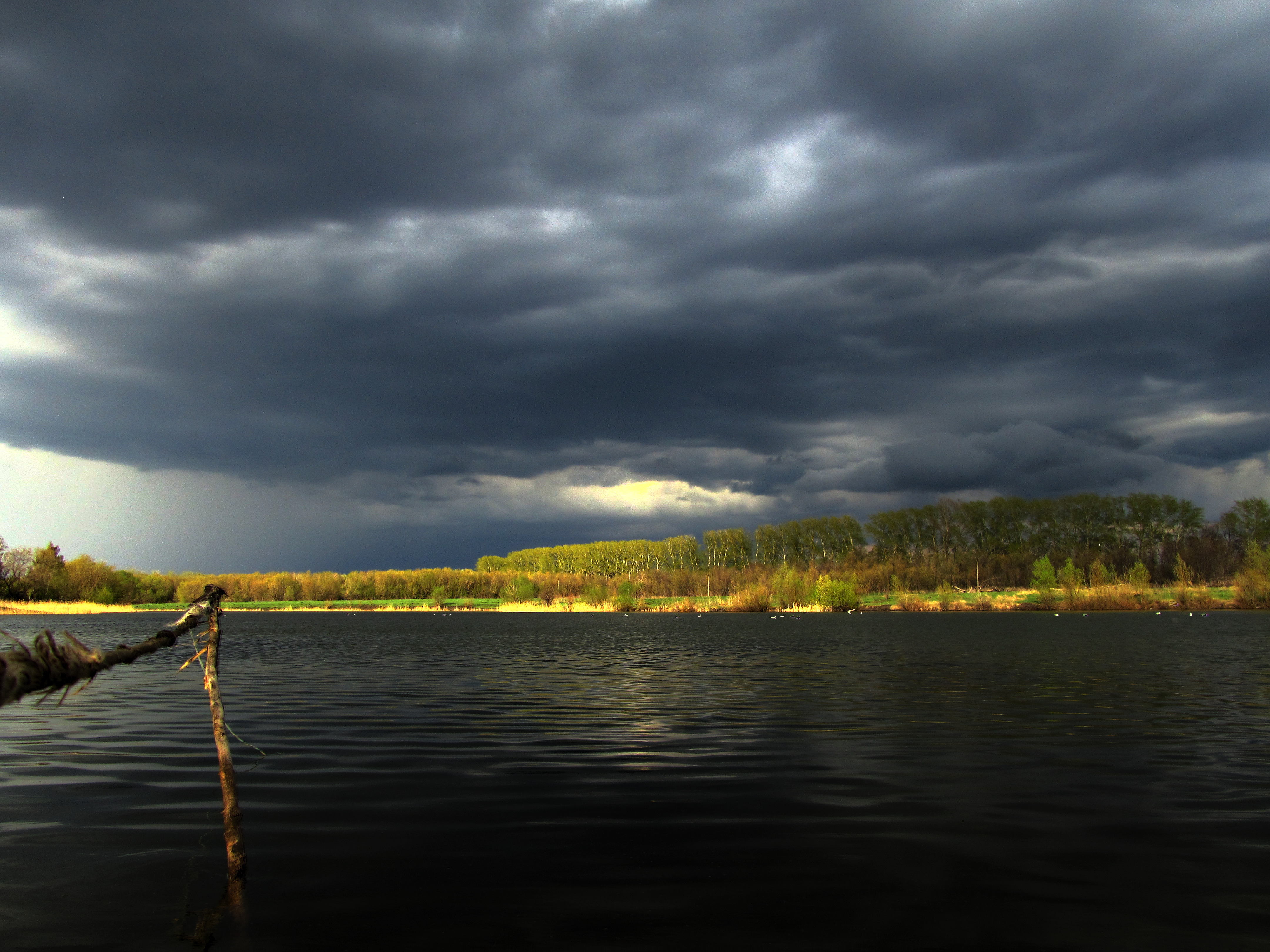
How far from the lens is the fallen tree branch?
21.9 ft

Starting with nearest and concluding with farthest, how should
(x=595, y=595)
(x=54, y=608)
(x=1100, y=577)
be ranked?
(x=1100, y=577) < (x=54, y=608) < (x=595, y=595)

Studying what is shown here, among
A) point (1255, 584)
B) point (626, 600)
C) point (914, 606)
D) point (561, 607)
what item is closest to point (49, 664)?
point (1255, 584)

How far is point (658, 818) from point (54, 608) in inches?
7318

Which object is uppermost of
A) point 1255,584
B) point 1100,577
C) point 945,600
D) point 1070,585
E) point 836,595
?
point 1100,577

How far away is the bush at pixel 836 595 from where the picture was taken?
437ft

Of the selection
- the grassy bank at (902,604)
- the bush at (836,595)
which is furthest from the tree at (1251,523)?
the bush at (836,595)

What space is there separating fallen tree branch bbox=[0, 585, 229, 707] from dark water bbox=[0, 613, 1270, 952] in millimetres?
2500

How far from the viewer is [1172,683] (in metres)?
29.0

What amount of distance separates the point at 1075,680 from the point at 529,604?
5961 inches

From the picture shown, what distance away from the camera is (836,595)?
438 ft

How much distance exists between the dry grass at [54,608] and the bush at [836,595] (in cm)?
13891

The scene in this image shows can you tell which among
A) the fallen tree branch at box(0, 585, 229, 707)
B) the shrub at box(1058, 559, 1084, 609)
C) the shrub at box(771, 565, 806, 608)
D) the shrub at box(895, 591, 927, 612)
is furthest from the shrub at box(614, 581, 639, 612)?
the fallen tree branch at box(0, 585, 229, 707)

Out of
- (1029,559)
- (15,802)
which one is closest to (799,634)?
(15,802)

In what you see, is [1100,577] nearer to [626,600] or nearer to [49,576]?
[626,600]
